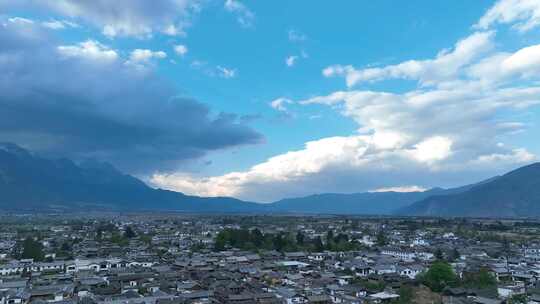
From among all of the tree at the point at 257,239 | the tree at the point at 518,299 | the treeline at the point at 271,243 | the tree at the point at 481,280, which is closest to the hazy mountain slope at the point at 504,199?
the treeline at the point at 271,243

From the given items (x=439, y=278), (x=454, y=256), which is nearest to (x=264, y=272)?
(x=439, y=278)

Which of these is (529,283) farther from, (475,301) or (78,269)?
(78,269)

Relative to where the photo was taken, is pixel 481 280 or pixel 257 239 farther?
pixel 257 239

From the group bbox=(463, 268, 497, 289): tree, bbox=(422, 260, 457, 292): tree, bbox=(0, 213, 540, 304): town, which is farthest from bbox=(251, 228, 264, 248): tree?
bbox=(463, 268, 497, 289): tree

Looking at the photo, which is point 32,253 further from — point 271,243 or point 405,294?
point 405,294

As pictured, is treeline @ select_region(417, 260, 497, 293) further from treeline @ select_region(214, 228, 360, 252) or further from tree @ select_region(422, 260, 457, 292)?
treeline @ select_region(214, 228, 360, 252)
